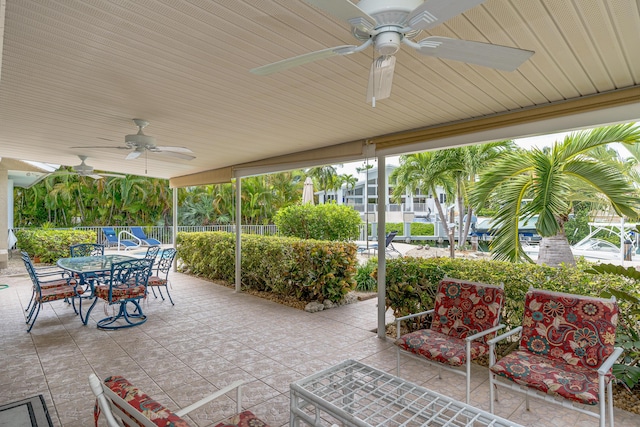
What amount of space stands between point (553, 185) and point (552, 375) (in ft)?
7.44

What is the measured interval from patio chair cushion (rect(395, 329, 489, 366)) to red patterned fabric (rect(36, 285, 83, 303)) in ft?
15.3

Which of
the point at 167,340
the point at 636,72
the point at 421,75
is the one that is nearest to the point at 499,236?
the point at 636,72

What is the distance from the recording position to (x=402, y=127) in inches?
159

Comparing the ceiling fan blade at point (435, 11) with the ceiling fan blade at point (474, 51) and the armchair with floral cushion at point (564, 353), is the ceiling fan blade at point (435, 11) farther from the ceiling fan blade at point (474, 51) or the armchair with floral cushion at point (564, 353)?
the armchair with floral cushion at point (564, 353)

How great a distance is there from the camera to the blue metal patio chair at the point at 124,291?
4.76 meters

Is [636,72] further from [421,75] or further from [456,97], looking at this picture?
[421,75]

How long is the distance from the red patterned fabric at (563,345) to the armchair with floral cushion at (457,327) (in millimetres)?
255

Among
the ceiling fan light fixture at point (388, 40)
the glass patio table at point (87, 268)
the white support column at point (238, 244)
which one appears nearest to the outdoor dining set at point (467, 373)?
the ceiling fan light fixture at point (388, 40)

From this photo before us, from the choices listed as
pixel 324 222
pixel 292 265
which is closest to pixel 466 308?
pixel 292 265

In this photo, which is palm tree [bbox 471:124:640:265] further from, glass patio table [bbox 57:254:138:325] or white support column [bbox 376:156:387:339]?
glass patio table [bbox 57:254:138:325]

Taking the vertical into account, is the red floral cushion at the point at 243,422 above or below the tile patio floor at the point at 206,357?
above

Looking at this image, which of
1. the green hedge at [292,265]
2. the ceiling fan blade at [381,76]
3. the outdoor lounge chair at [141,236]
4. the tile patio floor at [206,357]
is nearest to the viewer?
the ceiling fan blade at [381,76]

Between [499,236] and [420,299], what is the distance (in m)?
1.26

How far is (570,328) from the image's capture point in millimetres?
2605
